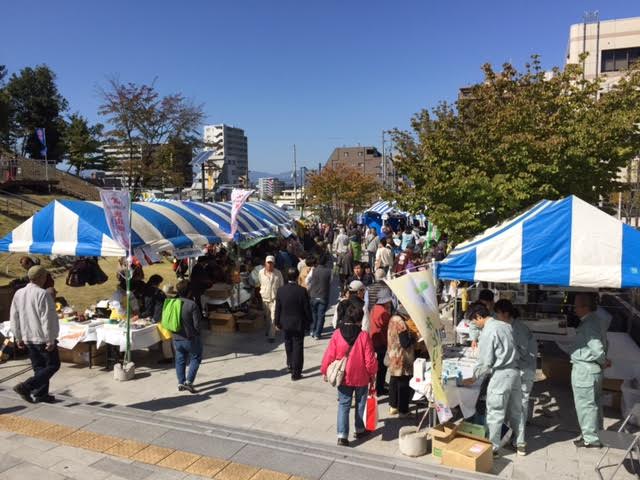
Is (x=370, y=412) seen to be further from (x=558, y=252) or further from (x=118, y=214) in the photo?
(x=118, y=214)

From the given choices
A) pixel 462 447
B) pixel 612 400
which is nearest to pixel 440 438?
pixel 462 447

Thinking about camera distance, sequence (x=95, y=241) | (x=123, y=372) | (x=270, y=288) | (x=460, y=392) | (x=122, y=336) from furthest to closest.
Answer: (x=270, y=288) < (x=95, y=241) < (x=122, y=336) < (x=123, y=372) < (x=460, y=392)

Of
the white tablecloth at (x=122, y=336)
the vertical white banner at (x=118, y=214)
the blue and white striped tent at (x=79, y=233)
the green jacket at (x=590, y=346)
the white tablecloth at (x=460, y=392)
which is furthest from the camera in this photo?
the blue and white striped tent at (x=79, y=233)

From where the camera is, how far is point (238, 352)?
9.12 meters

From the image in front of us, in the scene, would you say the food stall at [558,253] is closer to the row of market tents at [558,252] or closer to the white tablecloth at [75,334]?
the row of market tents at [558,252]

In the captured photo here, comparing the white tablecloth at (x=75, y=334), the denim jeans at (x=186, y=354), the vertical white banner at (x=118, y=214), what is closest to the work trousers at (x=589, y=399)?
the denim jeans at (x=186, y=354)

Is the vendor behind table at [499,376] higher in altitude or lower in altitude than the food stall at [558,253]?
lower

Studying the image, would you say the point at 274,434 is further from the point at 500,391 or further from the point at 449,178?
the point at 449,178

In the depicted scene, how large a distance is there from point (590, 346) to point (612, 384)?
171 centimetres

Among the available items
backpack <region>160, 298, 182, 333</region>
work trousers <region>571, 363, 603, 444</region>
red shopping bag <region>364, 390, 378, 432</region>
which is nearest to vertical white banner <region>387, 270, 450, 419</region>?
red shopping bag <region>364, 390, 378, 432</region>

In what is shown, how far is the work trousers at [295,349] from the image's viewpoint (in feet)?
24.7

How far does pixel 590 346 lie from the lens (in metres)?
5.27

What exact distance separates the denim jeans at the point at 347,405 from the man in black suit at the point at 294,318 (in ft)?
7.03

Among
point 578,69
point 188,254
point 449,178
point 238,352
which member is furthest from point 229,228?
point 578,69
